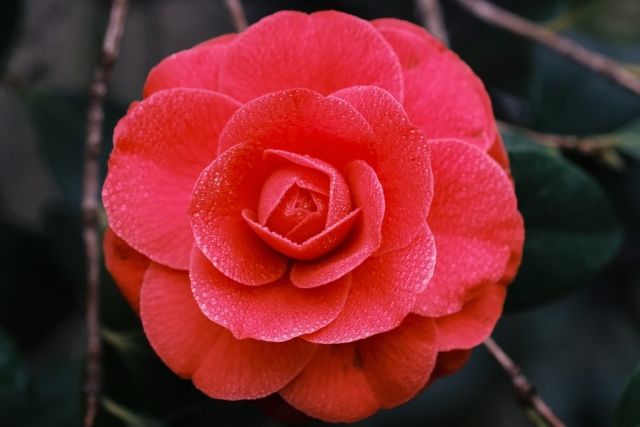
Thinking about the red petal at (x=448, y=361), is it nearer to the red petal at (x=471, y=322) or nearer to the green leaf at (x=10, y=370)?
the red petal at (x=471, y=322)

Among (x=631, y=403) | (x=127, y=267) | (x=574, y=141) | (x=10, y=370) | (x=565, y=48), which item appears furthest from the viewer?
(x=574, y=141)

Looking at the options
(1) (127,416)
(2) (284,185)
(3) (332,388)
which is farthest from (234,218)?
(1) (127,416)

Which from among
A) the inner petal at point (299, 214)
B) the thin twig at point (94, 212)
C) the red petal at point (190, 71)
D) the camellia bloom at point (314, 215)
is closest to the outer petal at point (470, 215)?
the camellia bloom at point (314, 215)

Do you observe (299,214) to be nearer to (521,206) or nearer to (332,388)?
(332,388)

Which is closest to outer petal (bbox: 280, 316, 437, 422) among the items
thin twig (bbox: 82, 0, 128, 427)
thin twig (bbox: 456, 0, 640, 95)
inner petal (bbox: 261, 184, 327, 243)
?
inner petal (bbox: 261, 184, 327, 243)

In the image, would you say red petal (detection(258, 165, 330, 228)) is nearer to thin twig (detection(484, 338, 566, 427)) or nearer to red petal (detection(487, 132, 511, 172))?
red petal (detection(487, 132, 511, 172))

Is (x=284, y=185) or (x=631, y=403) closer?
(x=284, y=185)

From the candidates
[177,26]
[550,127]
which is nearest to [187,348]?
[550,127]
